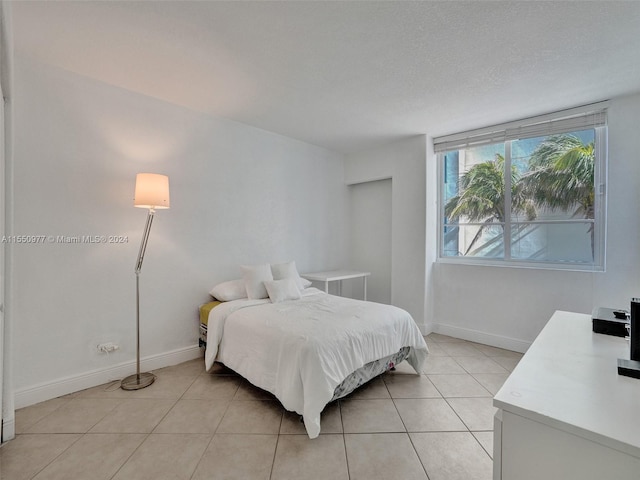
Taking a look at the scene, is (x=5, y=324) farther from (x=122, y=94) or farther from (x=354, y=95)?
(x=354, y=95)

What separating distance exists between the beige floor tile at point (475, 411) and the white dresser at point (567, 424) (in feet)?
3.68

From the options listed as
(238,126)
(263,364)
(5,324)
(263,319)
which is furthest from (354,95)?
(5,324)

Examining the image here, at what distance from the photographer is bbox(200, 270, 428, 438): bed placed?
1867 millimetres

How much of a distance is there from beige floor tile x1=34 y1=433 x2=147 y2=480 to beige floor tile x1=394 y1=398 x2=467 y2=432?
1.77m

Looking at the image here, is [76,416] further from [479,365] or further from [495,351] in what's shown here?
[495,351]

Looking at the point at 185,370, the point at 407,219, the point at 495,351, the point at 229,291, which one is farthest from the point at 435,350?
the point at 185,370

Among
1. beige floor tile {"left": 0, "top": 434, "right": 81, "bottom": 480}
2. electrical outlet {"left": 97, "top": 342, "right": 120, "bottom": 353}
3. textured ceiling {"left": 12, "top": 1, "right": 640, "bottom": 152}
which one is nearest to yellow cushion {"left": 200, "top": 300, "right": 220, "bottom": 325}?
electrical outlet {"left": 97, "top": 342, "right": 120, "bottom": 353}

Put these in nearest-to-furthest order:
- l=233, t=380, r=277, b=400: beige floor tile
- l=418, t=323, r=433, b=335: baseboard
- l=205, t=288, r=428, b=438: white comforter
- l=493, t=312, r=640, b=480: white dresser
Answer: l=493, t=312, r=640, b=480: white dresser < l=205, t=288, r=428, b=438: white comforter < l=233, t=380, r=277, b=400: beige floor tile < l=418, t=323, r=433, b=335: baseboard

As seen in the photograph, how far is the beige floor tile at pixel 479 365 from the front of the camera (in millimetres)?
2771

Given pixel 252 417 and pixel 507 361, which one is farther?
pixel 507 361

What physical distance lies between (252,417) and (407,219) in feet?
9.76

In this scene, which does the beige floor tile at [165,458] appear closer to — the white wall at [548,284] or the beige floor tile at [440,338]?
the beige floor tile at [440,338]

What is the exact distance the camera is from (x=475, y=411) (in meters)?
2.11

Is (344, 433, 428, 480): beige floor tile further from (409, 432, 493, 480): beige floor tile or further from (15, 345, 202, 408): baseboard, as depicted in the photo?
(15, 345, 202, 408): baseboard
